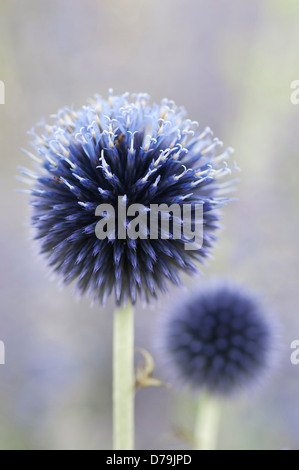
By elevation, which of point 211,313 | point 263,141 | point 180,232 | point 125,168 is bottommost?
point 211,313

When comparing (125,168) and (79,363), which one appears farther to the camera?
(79,363)

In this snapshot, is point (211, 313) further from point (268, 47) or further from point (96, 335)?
point (268, 47)

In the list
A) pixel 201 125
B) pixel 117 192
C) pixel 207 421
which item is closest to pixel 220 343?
pixel 207 421

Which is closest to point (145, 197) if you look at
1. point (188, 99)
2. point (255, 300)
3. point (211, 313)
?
point (211, 313)

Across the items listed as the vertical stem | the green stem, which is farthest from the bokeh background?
the vertical stem

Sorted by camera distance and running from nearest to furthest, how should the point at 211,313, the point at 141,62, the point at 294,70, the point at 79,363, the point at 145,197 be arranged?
the point at 145,197 < the point at 211,313 < the point at 294,70 < the point at 79,363 < the point at 141,62

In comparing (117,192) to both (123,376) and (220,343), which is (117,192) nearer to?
(123,376)
